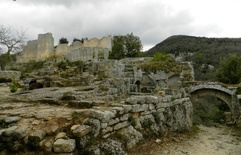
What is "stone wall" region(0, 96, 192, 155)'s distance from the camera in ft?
11.5

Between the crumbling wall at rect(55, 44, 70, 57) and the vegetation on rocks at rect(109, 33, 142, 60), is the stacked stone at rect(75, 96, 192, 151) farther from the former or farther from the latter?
the crumbling wall at rect(55, 44, 70, 57)

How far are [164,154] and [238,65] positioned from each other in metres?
18.5

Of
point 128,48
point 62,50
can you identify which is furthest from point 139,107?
point 62,50

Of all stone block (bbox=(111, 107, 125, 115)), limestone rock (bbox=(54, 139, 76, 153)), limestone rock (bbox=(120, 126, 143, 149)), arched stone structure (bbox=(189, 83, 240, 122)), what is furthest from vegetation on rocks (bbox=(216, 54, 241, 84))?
limestone rock (bbox=(54, 139, 76, 153))

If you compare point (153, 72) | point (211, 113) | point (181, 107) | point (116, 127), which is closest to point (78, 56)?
point (153, 72)

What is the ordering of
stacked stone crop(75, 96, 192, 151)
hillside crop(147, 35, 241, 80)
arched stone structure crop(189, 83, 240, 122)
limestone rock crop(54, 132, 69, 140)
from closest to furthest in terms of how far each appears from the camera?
limestone rock crop(54, 132, 69, 140) < stacked stone crop(75, 96, 192, 151) < arched stone structure crop(189, 83, 240, 122) < hillside crop(147, 35, 241, 80)

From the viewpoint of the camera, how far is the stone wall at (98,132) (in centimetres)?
349

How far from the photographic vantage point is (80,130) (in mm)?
3797

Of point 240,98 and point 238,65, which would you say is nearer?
point 240,98

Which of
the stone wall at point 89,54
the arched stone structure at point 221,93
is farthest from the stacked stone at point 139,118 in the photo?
the stone wall at point 89,54

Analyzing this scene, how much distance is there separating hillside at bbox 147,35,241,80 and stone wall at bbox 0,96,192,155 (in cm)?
2992

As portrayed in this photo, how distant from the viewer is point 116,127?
4859 millimetres

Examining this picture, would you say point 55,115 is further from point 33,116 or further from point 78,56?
point 78,56

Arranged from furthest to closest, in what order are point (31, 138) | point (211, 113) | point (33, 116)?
point (211, 113)
point (33, 116)
point (31, 138)
